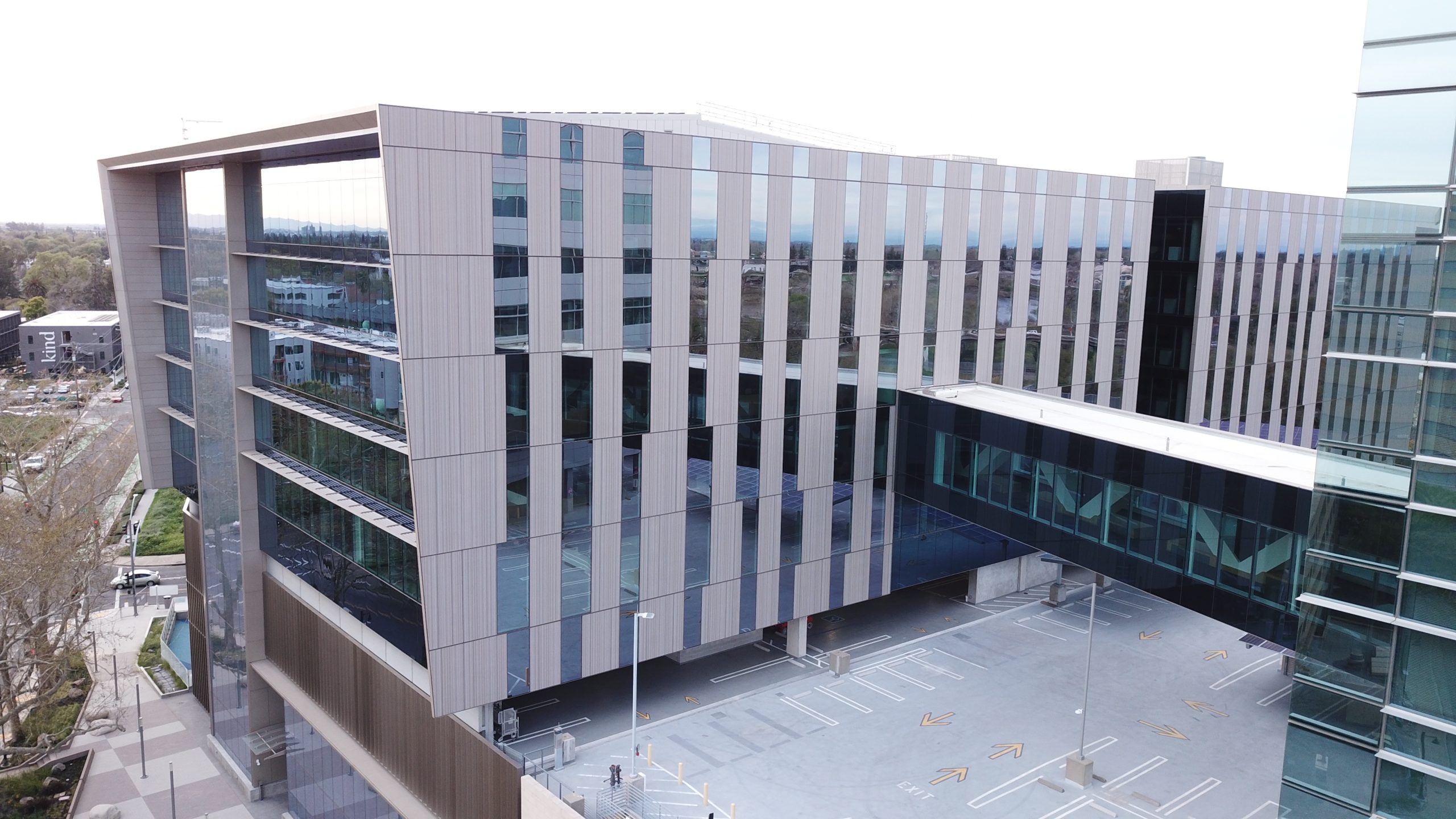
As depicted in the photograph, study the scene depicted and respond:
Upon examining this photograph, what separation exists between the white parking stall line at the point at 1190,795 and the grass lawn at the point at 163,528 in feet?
203

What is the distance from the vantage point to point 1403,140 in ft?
42.4

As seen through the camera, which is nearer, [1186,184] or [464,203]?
[464,203]

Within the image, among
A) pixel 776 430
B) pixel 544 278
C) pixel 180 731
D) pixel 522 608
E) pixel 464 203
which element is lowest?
pixel 180 731

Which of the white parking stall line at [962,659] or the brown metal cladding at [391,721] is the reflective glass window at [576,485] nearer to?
the brown metal cladding at [391,721]

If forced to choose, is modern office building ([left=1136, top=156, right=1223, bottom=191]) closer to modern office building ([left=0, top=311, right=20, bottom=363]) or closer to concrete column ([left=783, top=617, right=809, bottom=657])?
concrete column ([left=783, top=617, right=809, bottom=657])

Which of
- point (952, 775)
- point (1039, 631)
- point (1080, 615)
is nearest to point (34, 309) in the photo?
point (1039, 631)

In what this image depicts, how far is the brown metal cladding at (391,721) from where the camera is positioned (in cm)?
2433

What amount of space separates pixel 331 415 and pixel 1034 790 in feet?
68.1

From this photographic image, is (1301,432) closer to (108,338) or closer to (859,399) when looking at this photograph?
(859,399)

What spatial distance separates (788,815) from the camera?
Answer: 72.9 feet

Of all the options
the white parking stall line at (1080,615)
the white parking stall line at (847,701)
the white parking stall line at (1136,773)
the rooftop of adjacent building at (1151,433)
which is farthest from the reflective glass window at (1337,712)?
the white parking stall line at (1080,615)

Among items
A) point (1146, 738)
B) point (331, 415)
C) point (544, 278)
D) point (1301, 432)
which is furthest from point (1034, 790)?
point (1301, 432)

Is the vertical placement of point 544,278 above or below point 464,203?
below

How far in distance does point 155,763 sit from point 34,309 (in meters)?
103
